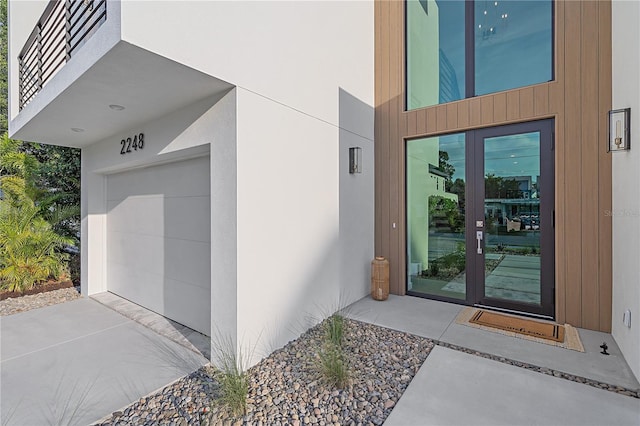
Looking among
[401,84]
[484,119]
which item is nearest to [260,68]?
[401,84]

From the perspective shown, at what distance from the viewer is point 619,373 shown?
2820 mm

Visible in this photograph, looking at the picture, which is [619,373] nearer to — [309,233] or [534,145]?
[534,145]

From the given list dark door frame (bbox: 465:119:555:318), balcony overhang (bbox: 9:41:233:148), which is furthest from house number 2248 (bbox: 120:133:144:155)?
dark door frame (bbox: 465:119:555:318)

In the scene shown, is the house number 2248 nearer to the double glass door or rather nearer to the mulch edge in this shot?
the mulch edge

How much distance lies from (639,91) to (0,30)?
571 inches

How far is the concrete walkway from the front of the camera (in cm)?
229

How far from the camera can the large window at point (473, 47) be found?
433cm

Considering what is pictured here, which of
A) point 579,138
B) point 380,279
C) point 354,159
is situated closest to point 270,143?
point 354,159

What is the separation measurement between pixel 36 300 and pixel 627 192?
855 cm

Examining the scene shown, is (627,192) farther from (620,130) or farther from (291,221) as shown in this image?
(291,221)

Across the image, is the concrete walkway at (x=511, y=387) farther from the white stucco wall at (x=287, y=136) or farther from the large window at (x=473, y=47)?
the large window at (x=473, y=47)

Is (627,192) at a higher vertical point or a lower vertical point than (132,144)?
lower

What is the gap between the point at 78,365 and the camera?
3.16 m

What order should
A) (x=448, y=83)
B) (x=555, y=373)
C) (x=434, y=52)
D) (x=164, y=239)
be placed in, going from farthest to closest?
1. (x=434, y=52)
2. (x=448, y=83)
3. (x=164, y=239)
4. (x=555, y=373)
